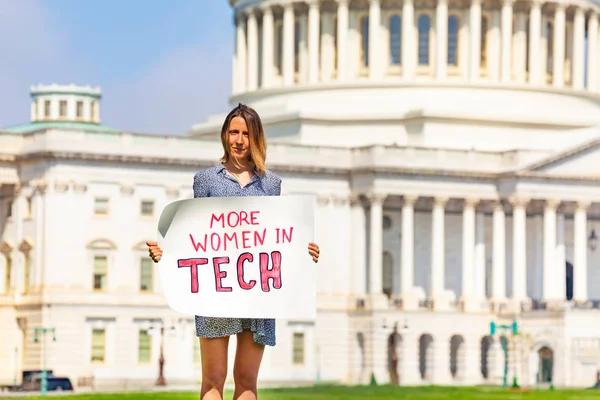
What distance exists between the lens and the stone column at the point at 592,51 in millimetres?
150500

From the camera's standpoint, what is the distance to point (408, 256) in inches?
4906

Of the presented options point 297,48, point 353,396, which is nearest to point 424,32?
point 297,48

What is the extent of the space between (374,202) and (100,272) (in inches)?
720

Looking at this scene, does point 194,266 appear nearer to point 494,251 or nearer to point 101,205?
point 101,205

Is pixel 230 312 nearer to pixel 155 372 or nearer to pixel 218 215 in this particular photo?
pixel 218 215

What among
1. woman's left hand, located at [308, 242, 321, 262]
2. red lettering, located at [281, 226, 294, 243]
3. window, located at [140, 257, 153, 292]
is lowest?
woman's left hand, located at [308, 242, 321, 262]

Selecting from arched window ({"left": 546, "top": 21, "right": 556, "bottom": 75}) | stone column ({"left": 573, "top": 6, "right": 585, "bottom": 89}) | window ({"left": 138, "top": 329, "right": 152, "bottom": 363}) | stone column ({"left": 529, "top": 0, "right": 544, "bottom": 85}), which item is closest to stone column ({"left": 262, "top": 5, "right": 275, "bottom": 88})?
stone column ({"left": 529, "top": 0, "right": 544, "bottom": 85})

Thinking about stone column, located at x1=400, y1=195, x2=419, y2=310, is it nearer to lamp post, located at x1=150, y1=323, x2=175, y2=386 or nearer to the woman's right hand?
lamp post, located at x1=150, y1=323, x2=175, y2=386

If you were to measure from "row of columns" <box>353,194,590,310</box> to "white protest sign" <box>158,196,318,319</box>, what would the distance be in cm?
10983

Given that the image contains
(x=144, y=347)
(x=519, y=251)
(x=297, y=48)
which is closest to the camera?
(x=144, y=347)

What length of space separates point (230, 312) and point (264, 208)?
0.78 metres

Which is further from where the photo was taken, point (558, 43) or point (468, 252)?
A: point (558, 43)

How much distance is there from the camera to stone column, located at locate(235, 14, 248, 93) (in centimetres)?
14938

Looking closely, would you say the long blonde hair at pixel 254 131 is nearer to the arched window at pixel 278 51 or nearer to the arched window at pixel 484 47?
the arched window at pixel 484 47
